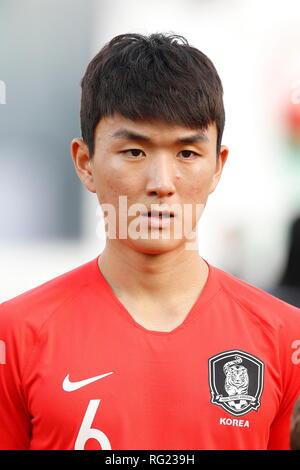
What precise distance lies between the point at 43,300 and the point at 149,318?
13.7 inches

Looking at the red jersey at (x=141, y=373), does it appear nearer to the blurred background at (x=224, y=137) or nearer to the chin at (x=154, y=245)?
the chin at (x=154, y=245)

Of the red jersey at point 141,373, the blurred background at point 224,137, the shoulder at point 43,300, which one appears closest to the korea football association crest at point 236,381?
the red jersey at point 141,373

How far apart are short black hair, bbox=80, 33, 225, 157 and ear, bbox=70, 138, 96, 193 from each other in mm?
38

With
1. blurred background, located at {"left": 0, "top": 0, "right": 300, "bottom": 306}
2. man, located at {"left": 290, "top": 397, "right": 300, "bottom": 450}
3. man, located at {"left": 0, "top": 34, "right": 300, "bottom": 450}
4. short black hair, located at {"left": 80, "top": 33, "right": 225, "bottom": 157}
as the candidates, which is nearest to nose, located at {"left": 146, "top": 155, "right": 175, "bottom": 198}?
man, located at {"left": 0, "top": 34, "right": 300, "bottom": 450}

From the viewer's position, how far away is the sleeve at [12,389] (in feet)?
7.81

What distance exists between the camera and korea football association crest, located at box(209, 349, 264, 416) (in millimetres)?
2365

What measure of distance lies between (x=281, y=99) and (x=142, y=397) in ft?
11.9

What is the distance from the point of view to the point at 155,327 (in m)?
2.45

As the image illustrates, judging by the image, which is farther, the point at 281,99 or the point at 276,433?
the point at 281,99

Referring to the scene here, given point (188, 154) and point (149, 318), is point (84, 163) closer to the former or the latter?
point (188, 154)

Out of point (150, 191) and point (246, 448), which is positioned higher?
point (150, 191)

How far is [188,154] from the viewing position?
2.39 m

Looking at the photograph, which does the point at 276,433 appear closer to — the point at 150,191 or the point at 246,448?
the point at 246,448
